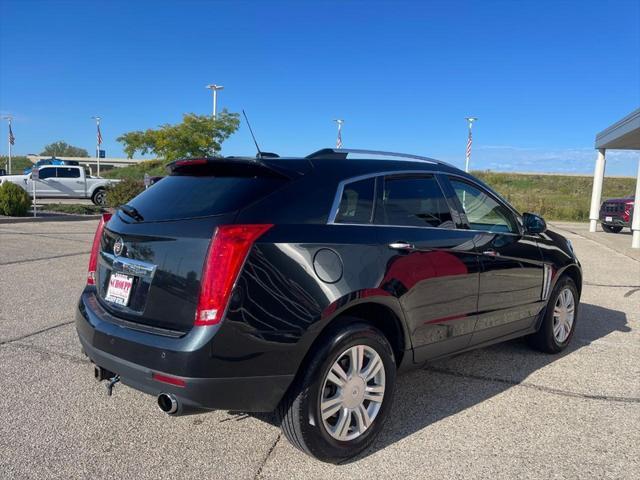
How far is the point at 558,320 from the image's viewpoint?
16.9ft

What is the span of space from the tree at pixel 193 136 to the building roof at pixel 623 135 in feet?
58.6

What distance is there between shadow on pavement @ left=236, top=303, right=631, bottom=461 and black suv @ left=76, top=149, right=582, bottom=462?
0.38 metres

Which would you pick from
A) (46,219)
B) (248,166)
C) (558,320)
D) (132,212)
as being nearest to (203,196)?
(248,166)

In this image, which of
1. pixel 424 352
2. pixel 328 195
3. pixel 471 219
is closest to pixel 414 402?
pixel 424 352

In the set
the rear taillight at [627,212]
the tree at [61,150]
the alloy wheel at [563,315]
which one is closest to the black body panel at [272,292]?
the alloy wheel at [563,315]

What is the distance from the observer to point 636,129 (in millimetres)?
15164

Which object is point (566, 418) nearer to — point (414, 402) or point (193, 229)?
point (414, 402)

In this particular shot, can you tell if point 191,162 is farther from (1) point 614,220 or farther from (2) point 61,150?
(2) point 61,150

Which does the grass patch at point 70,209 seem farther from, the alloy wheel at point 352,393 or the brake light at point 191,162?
the alloy wheel at point 352,393

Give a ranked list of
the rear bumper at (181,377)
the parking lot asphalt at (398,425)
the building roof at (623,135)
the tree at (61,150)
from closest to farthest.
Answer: the rear bumper at (181,377)
the parking lot asphalt at (398,425)
the building roof at (623,135)
the tree at (61,150)

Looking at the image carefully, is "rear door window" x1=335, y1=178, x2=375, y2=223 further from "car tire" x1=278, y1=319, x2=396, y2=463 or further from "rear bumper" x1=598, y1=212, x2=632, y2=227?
"rear bumper" x1=598, y1=212, x2=632, y2=227

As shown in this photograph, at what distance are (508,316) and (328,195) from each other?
2117 millimetres

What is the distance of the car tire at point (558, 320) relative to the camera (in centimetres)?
500

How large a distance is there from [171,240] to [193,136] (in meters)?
27.0
